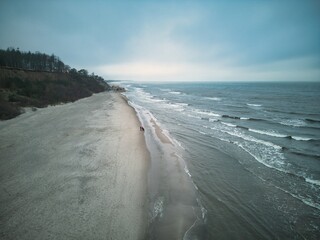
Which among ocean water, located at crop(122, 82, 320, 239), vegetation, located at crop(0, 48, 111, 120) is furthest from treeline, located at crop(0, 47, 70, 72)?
ocean water, located at crop(122, 82, 320, 239)

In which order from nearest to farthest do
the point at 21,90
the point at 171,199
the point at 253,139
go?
1. the point at 171,199
2. the point at 253,139
3. the point at 21,90

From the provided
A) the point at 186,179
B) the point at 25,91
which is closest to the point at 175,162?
the point at 186,179

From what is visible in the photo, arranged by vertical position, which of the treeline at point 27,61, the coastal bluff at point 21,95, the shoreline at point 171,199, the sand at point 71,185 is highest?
the treeline at point 27,61

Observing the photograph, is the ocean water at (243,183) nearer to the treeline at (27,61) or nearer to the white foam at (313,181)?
the white foam at (313,181)

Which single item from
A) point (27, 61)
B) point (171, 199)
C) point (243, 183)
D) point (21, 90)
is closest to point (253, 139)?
point (243, 183)

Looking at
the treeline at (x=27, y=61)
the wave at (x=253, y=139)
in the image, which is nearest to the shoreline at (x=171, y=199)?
the wave at (x=253, y=139)

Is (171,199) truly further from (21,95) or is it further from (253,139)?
(21,95)

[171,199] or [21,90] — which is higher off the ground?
[21,90]
